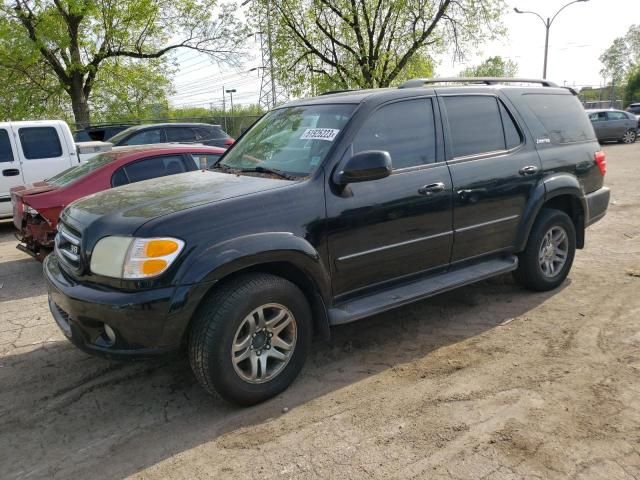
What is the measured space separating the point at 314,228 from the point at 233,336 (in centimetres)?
85

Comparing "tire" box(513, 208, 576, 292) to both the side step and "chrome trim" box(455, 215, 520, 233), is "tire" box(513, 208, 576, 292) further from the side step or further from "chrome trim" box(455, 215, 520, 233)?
"chrome trim" box(455, 215, 520, 233)

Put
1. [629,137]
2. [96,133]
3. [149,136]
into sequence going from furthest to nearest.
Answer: [629,137] → [96,133] → [149,136]

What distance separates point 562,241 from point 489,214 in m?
1.25

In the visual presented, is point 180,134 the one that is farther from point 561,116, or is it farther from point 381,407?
point 381,407

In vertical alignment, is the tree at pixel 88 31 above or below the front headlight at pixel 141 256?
above

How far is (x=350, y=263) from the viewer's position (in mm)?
3631

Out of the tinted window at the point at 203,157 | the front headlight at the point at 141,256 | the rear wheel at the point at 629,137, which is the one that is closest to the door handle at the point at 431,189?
the front headlight at the point at 141,256

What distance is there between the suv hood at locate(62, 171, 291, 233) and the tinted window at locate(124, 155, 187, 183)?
Result: 2.62 meters

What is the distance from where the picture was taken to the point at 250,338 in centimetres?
322

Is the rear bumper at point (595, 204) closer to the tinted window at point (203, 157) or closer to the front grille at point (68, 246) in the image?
the tinted window at point (203, 157)

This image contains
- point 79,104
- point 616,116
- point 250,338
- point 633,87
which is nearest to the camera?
point 250,338

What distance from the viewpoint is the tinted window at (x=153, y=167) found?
647 cm

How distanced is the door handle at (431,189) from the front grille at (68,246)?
2.36m

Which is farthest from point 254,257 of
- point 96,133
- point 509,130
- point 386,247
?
point 96,133
